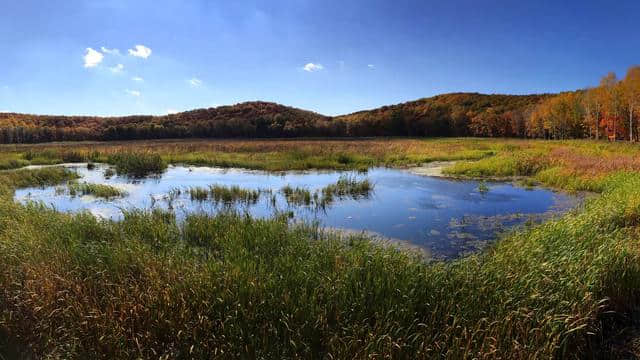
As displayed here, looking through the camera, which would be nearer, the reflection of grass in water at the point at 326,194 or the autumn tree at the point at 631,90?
the reflection of grass in water at the point at 326,194

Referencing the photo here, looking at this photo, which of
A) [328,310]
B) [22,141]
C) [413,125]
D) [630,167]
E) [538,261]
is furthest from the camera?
[413,125]

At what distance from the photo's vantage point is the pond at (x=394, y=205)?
37.7ft

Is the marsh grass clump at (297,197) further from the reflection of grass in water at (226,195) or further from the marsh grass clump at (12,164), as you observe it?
the marsh grass clump at (12,164)

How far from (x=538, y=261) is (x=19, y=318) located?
7.10 meters

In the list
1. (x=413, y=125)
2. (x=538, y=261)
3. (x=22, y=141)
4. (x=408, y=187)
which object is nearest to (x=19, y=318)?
(x=538, y=261)

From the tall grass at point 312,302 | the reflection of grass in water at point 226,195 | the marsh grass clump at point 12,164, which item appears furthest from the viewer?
the marsh grass clump at point 12,164

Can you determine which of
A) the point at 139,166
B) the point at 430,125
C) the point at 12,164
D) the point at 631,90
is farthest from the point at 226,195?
the point at 430,125

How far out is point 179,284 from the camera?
18.5 feet

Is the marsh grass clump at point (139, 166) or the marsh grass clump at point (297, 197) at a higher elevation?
the marsh grass clump at point (139, 166)

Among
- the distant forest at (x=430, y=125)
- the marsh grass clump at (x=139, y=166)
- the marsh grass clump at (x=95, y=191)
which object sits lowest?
the marsh grass clump at (x=95, y=191)

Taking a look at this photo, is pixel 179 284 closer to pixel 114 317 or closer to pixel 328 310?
pixel 114 317

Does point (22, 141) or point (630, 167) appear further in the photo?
point (22, 141)

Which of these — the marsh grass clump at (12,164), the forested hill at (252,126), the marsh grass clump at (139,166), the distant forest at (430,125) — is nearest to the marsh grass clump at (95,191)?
the marsh grass clump at (139,166)

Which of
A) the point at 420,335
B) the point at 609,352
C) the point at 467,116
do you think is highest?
the point at 467,116
